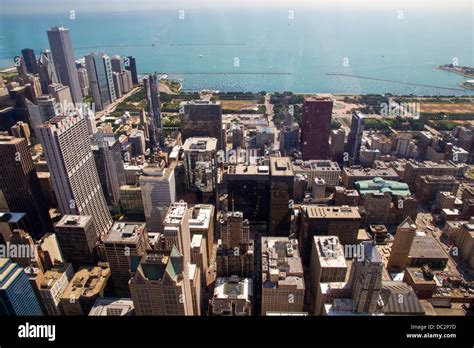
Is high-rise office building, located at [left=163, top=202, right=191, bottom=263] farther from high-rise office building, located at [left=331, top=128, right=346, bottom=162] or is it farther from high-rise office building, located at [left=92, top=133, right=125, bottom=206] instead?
high-rise office building, located at [left=331, top=128, right=346, bottom=162]

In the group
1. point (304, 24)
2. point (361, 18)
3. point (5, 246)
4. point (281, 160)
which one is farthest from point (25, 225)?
point (304, 24)

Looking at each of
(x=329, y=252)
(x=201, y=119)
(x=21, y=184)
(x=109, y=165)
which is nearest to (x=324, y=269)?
(x=329, y=252)

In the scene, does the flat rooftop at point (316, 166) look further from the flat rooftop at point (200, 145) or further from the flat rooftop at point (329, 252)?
the flat rooftop at point (329, 252)

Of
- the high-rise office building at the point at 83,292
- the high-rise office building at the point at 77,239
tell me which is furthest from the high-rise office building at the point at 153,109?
the high-rise office building at the point at 83,292

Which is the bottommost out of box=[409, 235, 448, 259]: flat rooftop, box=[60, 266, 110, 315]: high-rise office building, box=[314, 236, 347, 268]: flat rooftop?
box=[409, 235, 448, 259]: flat rooftop

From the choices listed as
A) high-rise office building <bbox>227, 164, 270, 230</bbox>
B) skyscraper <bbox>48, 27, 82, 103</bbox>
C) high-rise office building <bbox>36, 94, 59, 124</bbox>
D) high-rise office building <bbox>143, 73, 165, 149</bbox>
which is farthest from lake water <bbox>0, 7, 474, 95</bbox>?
high-rise office building <bbox>227, 164, 270, 230</bbox>
